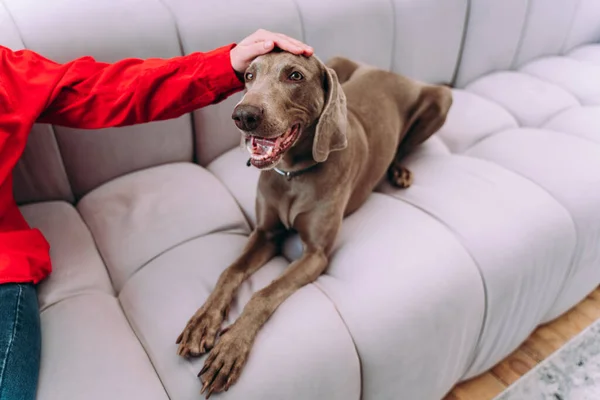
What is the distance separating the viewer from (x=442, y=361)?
1.33 metres

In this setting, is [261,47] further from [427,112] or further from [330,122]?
[427,112]

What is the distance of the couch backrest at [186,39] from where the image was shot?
58.8 inches

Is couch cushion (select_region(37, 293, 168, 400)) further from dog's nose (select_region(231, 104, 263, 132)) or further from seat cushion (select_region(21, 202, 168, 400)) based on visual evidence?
dog's nose (select_region(231, 104, 263, 132))

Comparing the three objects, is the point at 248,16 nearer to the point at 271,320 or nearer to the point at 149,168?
the point at 149,168

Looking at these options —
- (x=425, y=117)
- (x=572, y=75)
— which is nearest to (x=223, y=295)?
(x=425, y=117)

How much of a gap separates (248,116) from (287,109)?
136 millimetres

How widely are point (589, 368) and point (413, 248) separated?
918 millimetres

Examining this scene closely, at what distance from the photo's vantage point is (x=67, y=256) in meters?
1.36

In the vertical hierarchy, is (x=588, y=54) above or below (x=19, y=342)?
below

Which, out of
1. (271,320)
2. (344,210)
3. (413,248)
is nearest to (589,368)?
(413,248)

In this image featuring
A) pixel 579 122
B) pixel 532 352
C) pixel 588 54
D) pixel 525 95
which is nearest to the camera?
pixel 532 352

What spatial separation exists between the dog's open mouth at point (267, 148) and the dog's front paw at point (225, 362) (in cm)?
41


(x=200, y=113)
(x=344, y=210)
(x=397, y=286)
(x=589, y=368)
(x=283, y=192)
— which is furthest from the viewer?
(x=200, y=113)

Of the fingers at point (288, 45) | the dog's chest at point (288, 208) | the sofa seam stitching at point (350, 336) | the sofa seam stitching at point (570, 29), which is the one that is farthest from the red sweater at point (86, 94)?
the sofa seam stitching at point (570, 29)
